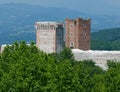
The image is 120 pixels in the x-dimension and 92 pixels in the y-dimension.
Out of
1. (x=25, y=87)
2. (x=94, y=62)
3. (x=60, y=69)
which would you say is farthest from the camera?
(x=94, y=62)

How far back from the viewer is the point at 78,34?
Result: 373 feet

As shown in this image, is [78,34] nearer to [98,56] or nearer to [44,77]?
[98,56]

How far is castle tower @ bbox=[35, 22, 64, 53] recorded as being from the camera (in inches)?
4321

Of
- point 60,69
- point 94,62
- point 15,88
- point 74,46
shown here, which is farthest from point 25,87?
point 74,46

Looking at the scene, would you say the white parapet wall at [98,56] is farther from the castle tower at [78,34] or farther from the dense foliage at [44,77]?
the dense foliage at [44,77]

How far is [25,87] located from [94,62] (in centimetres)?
5242

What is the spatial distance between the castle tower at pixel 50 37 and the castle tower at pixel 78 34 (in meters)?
2.12

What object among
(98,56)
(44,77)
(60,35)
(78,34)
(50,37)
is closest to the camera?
(44,77)

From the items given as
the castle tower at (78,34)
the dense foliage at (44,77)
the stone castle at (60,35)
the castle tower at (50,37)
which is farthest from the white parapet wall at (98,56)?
the dense foliage at (44,77)

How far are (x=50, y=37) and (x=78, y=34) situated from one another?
519cm

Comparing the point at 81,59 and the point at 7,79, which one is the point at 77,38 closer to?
the point at 81,59

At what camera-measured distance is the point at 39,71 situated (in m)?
52.7

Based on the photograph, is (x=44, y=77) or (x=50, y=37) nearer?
(x=44, y=77)

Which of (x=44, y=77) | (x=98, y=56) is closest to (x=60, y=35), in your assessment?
(x=98, y=56)
